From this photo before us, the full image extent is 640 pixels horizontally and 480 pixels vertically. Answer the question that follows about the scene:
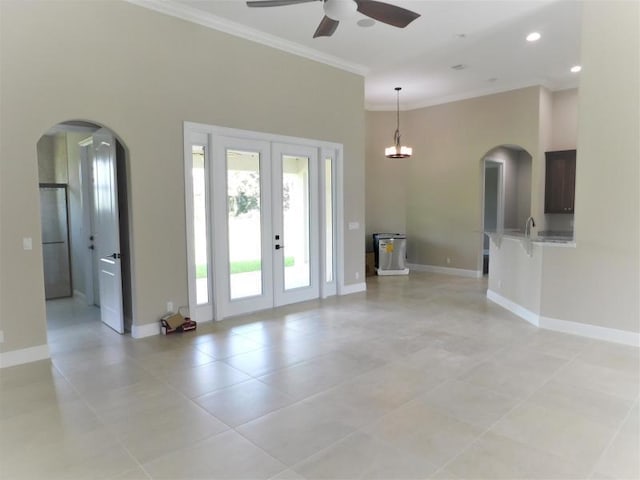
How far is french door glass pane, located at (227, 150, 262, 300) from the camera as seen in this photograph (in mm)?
5445

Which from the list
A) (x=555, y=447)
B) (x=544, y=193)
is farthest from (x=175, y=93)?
(x=544, y=193)

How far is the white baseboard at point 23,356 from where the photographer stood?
377 cm

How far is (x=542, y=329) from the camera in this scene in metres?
4.73

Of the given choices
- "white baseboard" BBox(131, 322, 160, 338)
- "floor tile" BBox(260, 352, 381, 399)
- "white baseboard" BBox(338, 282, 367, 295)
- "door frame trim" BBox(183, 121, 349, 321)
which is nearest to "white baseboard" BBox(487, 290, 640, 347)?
"floor tile" BBox(260, 352, 381, 399)

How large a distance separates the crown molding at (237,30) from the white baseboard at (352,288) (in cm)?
355

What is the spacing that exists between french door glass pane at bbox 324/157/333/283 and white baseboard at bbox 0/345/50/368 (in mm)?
3899

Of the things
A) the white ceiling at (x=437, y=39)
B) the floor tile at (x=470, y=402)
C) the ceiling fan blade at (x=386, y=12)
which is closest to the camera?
the floor tile at (x=470, y=402)

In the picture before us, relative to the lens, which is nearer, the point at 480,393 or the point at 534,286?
the point at 480,393

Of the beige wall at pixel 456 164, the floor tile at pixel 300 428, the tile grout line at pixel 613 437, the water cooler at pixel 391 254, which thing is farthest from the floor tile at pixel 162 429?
the beige wall at pixel 456 164

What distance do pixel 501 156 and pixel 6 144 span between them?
930 centimetres

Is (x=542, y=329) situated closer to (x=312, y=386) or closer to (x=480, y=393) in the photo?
(x=480, y=393)

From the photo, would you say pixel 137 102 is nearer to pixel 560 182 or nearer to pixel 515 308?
pixel 515 308

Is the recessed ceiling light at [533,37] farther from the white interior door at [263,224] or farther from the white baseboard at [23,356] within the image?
the white baseboard at [23,356]

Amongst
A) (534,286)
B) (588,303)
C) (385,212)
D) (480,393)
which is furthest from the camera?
(385,212)
